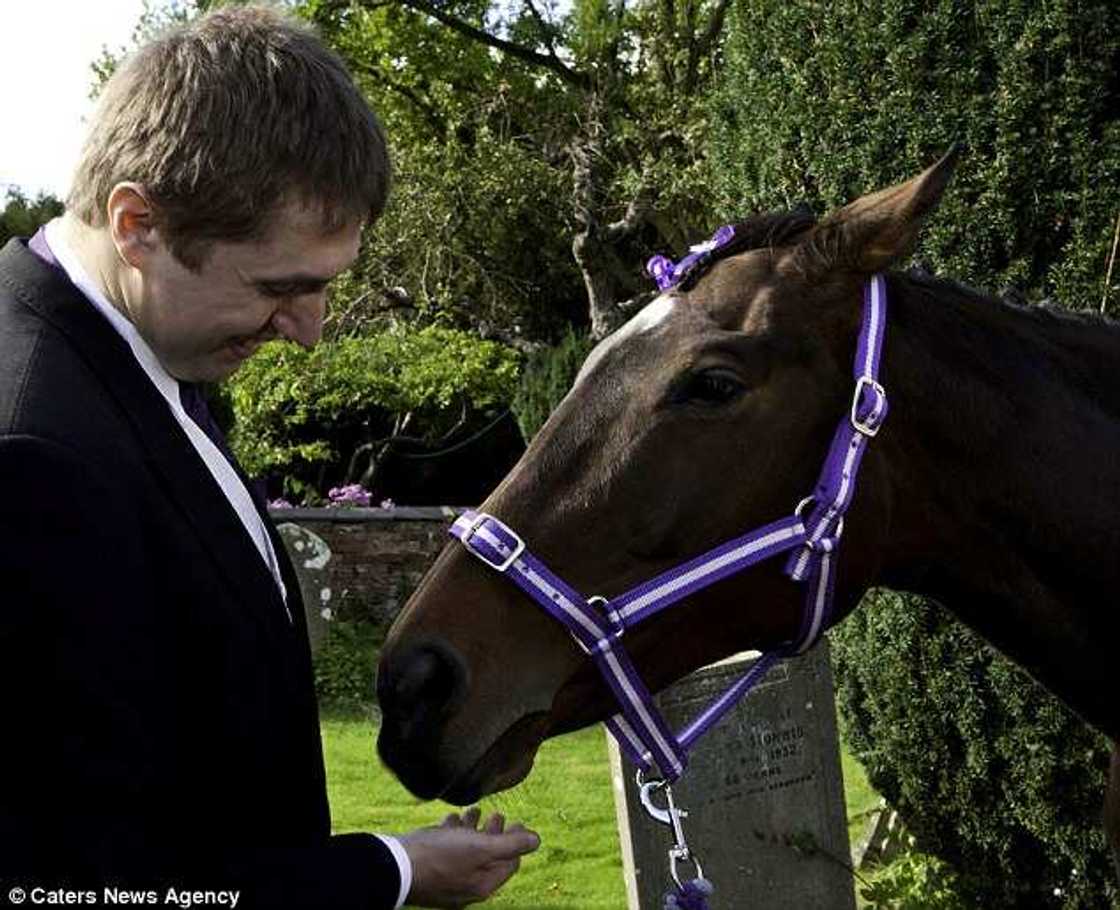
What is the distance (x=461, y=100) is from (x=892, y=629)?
65.0 feet

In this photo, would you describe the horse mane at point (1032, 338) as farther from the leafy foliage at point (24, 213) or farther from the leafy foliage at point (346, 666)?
the leafy foliage at point (24, 213)

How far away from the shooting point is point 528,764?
239cm

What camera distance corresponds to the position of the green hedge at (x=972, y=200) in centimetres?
420

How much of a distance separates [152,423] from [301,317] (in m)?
0.28

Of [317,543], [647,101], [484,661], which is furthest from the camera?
[647,101]

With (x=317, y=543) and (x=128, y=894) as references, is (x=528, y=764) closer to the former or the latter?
(x=128, y=894)

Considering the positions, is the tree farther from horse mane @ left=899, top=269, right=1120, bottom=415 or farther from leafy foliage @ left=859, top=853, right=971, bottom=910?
horse mane @ left=899, top=269, right=1120, bottom=415

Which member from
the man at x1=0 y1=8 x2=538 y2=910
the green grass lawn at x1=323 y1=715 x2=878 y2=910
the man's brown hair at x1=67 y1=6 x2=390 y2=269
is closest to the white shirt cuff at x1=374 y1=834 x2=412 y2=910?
the man at x1=0 y1=8 x2=538 y2=910

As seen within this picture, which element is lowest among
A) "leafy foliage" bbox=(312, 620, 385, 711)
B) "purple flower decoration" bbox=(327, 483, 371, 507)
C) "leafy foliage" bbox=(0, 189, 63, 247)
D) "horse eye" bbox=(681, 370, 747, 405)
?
"leafy foliage" bbox=(312, 620, 385, 711)

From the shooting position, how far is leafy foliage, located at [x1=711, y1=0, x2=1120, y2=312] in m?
4.18

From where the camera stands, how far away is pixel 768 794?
5.08 m

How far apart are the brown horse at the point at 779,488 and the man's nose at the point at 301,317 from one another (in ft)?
1.88

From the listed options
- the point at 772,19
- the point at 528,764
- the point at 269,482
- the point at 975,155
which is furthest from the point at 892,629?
the point at 269,482

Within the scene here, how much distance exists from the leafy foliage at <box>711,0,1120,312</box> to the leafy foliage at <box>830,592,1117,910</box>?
125 cm
